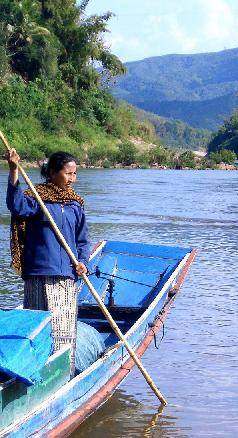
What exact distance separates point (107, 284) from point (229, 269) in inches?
134

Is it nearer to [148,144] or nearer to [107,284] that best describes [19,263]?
[107,284]

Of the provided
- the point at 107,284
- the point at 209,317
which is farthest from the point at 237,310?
the point at 107,284

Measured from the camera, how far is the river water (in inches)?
213

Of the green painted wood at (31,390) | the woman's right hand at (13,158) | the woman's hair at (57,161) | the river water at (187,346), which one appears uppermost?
the woman's right hand at (13,158)

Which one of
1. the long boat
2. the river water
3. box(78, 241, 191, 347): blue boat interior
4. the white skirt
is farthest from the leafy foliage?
the white skirt

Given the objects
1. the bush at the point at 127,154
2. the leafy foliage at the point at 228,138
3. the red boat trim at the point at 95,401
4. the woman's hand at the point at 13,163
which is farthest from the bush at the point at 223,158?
the woman's hand at the point at 13,163

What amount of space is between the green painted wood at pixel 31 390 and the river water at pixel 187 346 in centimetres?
74

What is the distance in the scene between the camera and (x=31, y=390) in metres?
4.14

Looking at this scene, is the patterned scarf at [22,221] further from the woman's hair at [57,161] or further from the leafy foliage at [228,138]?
the leafy foliage at [228,138]

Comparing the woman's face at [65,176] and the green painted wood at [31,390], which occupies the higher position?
the woman's face at [65,176]

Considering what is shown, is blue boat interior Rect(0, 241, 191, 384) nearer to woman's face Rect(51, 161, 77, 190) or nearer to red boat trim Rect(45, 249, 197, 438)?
red boat trim Rect(45, 249, 197, 438)

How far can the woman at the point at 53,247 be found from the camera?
462 cm

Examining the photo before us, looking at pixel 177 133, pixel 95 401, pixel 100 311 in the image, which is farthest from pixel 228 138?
pixel 95 401

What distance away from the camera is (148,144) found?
47406mm
